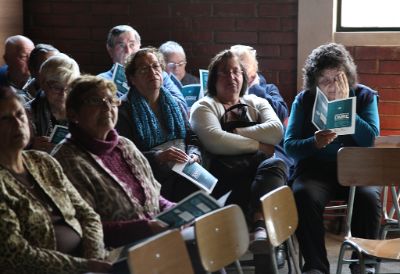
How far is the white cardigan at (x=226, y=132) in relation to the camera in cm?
424

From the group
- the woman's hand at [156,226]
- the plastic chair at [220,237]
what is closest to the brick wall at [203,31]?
the woman's hand at [156,226]

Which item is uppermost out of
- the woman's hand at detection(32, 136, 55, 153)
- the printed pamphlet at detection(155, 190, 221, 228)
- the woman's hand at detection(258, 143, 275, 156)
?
the woman's hand at detection(32, 136, 55, 153)

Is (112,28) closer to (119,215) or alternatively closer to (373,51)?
(373,51)

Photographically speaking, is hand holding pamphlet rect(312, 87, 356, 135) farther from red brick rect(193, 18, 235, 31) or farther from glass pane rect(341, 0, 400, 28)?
red brick rect(193, 18, 235, 31)

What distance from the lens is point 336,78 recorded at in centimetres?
439

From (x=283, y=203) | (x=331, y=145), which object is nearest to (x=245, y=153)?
(x=331, y=145)

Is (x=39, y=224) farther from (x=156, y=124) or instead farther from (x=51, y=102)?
(x=156, y=124)

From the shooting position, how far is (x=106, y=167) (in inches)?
128

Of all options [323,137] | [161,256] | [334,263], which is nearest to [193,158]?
[323,137]

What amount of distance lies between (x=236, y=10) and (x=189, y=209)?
2.89 m

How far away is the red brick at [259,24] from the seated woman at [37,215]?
2.79m

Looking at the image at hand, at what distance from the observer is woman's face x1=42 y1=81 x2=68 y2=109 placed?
4.01 meters

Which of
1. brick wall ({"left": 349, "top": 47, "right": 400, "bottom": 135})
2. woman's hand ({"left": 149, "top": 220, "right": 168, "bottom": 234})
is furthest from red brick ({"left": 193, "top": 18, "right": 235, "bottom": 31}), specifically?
woman's hand ({"left": 149, "top": 220, "right": 168, "bottom": 234})

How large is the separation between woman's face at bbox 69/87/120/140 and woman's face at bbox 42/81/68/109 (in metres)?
0.70
